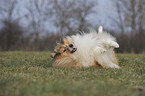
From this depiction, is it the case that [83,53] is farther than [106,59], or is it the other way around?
[106,59]

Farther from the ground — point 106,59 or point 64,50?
point 64,50

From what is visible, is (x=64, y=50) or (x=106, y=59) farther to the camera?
(x=106, y=59)

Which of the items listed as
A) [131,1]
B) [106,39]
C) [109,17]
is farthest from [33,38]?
[106,39]

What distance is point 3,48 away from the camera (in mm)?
18922

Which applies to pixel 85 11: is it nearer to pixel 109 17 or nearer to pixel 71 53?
pixel 109 17

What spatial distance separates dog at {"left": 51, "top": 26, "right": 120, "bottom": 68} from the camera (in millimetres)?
4297

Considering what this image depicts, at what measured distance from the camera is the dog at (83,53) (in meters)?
4.30

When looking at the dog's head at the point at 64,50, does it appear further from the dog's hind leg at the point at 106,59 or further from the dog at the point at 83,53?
the dog's hind leg at the point at 106,59

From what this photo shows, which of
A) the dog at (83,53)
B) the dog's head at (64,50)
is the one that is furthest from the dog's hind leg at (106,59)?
the dog's head at (64,50)

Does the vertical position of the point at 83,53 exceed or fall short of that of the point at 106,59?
it exceeds it

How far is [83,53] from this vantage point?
435 cm

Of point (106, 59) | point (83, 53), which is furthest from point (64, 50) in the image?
point (106, 59)

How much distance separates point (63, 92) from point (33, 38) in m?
21.4

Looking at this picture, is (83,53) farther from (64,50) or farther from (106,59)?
(106,59)
